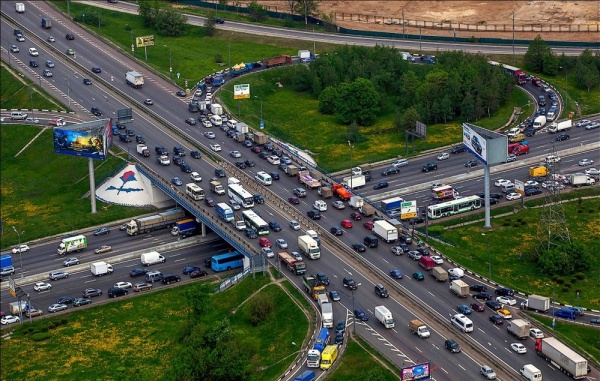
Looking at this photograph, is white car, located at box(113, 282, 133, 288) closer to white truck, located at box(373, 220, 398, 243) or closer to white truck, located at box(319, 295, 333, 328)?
white truck, located at box(319, 295, 333, 328)

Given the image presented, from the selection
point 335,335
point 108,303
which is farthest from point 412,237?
point 108,303

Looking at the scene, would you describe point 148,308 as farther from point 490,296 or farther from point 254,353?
point 490,296

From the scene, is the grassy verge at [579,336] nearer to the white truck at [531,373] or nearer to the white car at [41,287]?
the white truck at [531,373]

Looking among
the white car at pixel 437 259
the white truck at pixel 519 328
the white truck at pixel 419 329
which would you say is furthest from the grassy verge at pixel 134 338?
the white truck at pixel 519 328

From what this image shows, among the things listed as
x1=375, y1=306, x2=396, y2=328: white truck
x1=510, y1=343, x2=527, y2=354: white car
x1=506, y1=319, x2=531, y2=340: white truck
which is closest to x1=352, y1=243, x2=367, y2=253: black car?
x1=375, y1=306, x2=396, y2=328: white truck

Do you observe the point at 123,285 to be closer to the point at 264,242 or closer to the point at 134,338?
the point at 134,338

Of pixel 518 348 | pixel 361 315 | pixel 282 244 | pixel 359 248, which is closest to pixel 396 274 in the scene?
pixel 359 248

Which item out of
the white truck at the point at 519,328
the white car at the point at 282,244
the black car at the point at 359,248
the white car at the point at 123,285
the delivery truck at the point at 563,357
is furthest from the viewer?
the white car at the point at 282,244
